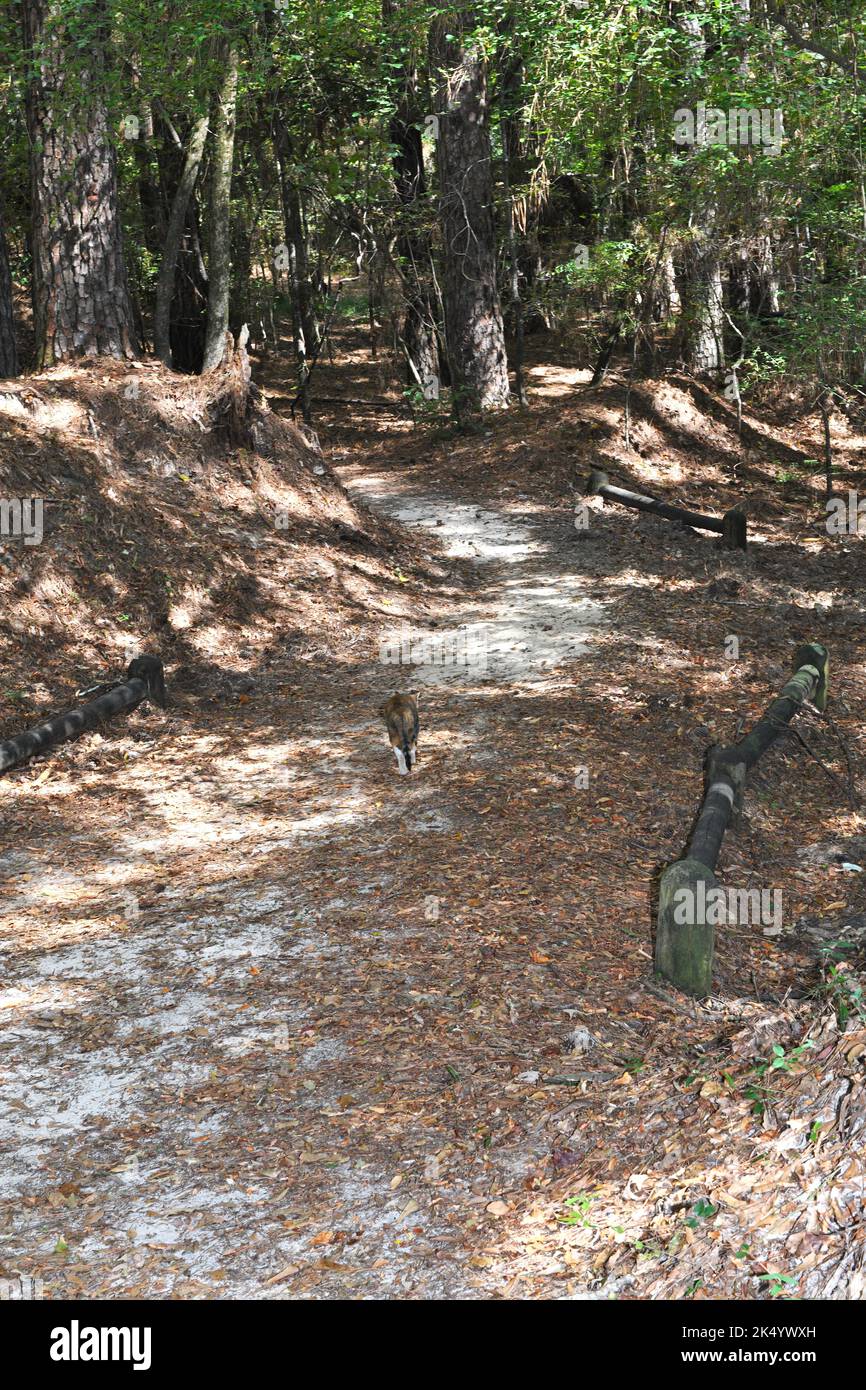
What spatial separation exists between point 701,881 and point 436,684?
508cm

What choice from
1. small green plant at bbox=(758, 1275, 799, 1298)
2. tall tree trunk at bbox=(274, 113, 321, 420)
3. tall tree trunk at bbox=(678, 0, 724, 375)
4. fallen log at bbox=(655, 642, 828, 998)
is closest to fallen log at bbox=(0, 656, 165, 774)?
fallen log at bbox=(655, 642, 828, 998)

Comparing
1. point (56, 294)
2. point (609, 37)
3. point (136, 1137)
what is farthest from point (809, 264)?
point (136, 1137)

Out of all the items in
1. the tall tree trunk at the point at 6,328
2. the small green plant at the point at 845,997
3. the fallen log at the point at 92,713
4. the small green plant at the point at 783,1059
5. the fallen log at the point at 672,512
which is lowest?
the small green plant at the point at 783,1059

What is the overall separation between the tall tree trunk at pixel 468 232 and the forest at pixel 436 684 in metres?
0.08

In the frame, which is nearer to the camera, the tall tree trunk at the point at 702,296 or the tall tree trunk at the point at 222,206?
the tall tree trunk at the point at 222,206

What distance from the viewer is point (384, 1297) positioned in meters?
3.99

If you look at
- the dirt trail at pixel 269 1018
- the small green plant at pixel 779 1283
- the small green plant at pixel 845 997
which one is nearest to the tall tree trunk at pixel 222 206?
the dirt trail at pixel 269 1018

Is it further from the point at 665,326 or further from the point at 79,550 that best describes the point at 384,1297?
the point at 665,326

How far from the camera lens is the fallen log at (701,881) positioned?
5863mm

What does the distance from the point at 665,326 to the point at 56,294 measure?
11.9 metres

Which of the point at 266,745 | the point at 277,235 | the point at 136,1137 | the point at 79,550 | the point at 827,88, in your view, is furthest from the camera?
the point at 277,235

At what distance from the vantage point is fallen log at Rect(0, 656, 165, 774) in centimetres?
839

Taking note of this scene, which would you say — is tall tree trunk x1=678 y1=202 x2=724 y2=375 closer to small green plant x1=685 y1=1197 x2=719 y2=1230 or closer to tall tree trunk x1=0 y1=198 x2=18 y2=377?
tall tree trunk x1=0 y1=198 x2=18 y2=377

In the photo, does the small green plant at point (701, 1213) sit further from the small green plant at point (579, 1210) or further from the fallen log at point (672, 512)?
the fallen log at point (672, 512)
